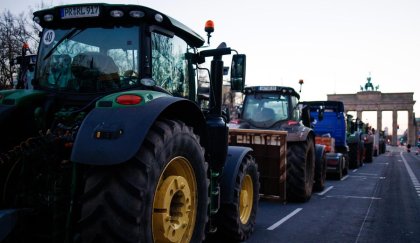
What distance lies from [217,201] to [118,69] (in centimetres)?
192

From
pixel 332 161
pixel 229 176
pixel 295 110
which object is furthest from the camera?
pixel 332 161

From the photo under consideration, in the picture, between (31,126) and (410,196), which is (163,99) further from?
(410,196)

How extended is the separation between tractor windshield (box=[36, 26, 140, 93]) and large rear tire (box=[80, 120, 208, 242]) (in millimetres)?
796

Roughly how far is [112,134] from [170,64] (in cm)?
163

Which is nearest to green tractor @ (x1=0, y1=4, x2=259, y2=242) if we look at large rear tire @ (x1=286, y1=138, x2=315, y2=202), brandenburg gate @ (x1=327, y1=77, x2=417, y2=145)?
large rear tire @ (x1=286, y1=138, x2=315, y2=202)

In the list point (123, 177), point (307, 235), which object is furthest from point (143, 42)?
point (307, 235)

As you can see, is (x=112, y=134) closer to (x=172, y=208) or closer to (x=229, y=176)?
(x=172, y=208)

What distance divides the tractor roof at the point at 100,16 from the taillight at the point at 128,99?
0.99 m

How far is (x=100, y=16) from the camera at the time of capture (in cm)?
379

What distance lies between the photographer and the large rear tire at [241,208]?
5.23 meters

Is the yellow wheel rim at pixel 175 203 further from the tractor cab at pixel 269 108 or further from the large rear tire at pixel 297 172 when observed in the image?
the tractor cab at pixel 269 108

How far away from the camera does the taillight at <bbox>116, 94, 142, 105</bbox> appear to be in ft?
10.1

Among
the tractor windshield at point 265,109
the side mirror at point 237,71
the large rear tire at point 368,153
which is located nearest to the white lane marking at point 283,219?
the tractor windshield at point 265,109

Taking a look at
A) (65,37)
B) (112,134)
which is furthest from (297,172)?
(112,134)
